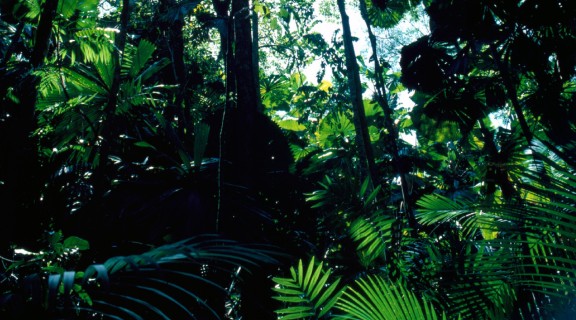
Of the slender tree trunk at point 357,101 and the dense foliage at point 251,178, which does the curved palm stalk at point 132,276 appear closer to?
the dense foliage at point 251,178

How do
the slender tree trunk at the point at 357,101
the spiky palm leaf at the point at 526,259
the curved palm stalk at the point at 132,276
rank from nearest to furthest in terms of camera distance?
the curved palm stalk at the point at 132,276, the spiky palm leaf at the point at 526,259, the slender tree trunk at the point at 357,101

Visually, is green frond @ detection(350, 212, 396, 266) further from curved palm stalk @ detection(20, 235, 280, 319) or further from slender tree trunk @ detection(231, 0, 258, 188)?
slender tree trunk @ detection(231, 0, 258, 188)

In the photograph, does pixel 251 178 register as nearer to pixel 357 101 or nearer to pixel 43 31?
pixel 357 101

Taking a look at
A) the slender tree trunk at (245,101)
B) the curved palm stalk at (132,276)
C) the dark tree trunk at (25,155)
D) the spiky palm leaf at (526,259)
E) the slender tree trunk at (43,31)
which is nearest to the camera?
the curved palm stalk at (132,276)

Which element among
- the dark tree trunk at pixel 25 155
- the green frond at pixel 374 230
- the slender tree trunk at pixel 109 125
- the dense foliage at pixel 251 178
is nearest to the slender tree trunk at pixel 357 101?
the dense foliage at pixel 251 178

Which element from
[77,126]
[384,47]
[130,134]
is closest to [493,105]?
[130,134]

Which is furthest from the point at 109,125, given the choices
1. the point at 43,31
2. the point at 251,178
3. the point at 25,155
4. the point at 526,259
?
the point at 526,259

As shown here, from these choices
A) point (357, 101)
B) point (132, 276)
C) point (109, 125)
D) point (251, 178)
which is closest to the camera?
point (132, 276)

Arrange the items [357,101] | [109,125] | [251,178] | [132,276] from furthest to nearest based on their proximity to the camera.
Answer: [357,101], [251,178], [109,125], [132,276]

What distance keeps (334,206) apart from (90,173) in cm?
272

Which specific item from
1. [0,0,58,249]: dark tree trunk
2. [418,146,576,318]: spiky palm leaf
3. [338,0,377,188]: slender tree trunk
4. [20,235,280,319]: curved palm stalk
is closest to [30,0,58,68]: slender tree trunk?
[0,0,58,249]: dark tree trunk

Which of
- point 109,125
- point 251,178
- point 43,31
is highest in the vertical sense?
point 43,31

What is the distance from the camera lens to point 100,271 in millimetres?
1032

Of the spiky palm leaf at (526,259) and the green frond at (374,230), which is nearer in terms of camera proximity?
the spiky palm leaf at (526,259)
